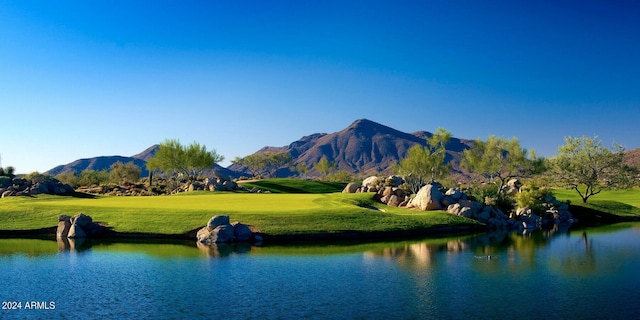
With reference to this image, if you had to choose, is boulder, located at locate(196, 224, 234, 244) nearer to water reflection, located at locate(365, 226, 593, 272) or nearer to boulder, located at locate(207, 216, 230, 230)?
boulder, located at locate(207, 216, 230, 230)

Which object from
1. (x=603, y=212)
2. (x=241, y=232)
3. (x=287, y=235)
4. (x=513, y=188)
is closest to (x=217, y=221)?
(x=241, y=232)

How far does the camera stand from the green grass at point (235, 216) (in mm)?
49406

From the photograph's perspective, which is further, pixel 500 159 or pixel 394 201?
pixel 500 159

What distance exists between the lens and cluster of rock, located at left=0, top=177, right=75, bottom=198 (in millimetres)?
74581

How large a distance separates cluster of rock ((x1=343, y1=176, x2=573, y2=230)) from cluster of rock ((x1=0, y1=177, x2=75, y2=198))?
187 ft

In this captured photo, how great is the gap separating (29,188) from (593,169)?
105m

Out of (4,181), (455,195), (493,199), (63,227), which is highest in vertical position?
(4,181)

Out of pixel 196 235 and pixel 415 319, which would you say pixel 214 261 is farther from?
pixel 415 319

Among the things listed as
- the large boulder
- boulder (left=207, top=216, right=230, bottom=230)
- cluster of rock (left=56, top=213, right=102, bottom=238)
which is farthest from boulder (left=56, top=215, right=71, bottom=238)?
the large boulder

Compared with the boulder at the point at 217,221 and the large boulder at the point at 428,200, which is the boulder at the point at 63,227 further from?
the large boulder at the point at 428,200

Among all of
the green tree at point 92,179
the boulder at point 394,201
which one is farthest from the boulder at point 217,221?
the green tree at point 92,179

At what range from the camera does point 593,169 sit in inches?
3531

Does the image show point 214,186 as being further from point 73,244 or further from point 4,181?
point 73,244

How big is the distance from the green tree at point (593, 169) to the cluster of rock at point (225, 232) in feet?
229
